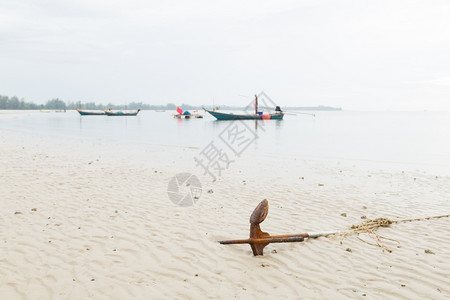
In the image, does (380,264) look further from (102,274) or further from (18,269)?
(18,269)

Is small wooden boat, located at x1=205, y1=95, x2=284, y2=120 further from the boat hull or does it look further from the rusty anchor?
the rusty anchor

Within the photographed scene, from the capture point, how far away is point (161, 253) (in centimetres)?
523

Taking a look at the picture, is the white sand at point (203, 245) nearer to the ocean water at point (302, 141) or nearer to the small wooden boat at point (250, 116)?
the ocean water at point (302, 141)

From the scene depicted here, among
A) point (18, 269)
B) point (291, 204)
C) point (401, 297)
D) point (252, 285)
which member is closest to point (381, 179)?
point (291, 204)

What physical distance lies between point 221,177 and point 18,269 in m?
8.48

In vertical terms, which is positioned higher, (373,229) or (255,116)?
(255,116)

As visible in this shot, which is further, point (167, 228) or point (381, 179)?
point (381, 179)

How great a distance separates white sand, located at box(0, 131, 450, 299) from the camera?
4.23 m

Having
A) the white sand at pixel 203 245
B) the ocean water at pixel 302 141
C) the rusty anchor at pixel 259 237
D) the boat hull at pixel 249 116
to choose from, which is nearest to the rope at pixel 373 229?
the white sand at pixel 203 245

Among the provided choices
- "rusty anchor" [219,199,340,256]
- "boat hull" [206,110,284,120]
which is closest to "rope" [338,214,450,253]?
"rusty anchor" [219,199,340,256]

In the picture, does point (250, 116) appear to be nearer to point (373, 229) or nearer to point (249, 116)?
point (249, 116)

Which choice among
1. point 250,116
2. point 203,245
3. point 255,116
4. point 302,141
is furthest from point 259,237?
point 250,116

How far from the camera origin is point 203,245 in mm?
5598

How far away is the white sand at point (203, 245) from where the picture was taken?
4230 millimetres
